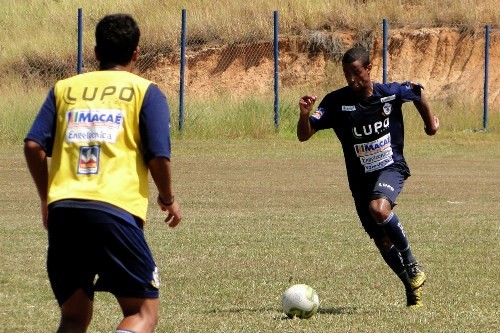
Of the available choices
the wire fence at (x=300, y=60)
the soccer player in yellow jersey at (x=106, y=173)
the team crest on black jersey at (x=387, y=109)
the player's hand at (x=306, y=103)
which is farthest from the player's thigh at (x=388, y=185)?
the wire fence at (x=300, y=60)

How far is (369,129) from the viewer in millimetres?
8391

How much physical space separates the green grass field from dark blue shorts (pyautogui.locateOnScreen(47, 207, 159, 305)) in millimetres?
2331

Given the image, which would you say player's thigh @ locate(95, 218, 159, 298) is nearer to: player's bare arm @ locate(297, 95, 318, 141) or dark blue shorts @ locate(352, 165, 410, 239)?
player's bare arm @ locate(297, 95, 318, 141)

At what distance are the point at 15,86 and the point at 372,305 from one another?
862 inches

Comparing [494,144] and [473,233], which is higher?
[473,233]

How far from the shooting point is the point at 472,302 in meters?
8.28

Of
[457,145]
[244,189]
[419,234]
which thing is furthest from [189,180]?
[457,145]

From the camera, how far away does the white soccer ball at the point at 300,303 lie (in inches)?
296

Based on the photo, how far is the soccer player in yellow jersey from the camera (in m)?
4.78

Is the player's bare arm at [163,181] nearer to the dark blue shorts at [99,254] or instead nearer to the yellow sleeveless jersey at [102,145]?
the yellow sleeveless jersey at [102,145]

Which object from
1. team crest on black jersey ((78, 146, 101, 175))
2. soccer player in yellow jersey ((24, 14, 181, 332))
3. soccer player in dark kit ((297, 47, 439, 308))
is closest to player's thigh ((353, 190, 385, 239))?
soccer player in dark kit ((297, 47, 439, 308))

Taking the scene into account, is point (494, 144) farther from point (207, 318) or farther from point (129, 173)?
point (129, 173)

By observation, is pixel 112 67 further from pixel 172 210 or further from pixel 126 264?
pixel 126 264

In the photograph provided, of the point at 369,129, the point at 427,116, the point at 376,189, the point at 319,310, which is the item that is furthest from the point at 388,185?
the point at 319,310
